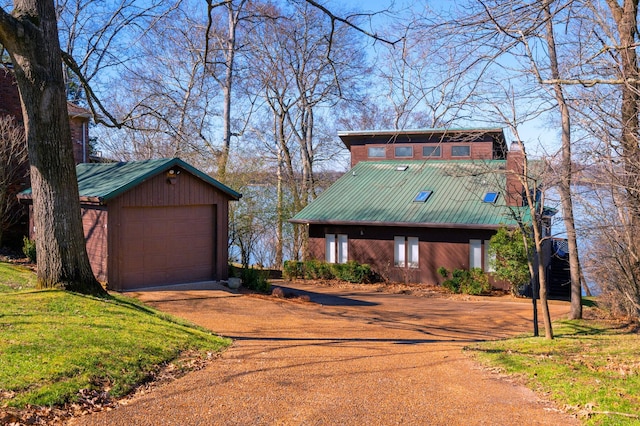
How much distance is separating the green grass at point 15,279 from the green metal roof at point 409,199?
12.4 meters

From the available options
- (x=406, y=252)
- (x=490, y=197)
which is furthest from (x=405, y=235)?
(x=490, y=197)

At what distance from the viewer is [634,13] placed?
374 inches

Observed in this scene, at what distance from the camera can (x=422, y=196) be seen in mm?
25188

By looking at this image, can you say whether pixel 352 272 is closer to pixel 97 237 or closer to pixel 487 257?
pixel 487 257

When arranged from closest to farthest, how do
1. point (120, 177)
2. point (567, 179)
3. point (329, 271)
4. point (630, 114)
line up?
point (630, 114)
point (567, 179)
point (120, 177)
point (329, 271)

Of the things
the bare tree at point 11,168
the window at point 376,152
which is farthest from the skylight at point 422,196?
the bare tree at point 11,168

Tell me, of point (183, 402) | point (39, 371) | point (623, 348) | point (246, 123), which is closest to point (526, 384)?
point (623, 348)

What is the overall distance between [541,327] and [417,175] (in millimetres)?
13826

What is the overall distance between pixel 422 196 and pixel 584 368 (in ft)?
57.6

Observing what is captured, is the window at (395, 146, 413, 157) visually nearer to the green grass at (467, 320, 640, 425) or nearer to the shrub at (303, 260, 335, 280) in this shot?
the shrub at (303, 260, 335, 280)

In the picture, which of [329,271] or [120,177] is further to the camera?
[329,271]

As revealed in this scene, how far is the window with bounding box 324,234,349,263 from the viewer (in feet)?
83.1

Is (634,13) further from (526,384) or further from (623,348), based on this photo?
(526,384)

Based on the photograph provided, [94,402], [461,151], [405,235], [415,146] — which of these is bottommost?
[94,402]
